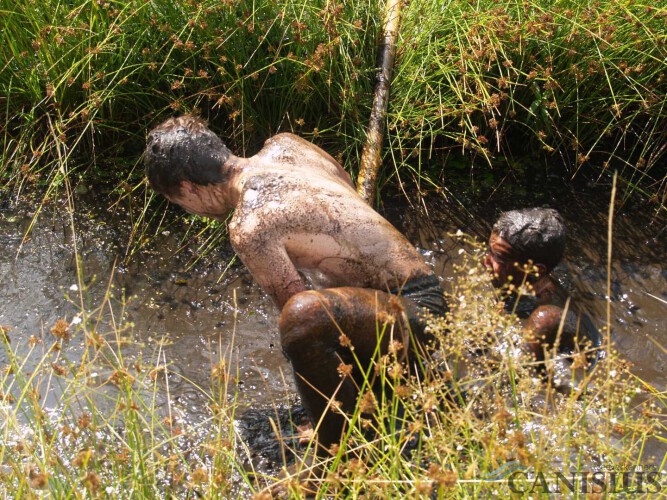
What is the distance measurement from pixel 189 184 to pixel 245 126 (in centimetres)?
137

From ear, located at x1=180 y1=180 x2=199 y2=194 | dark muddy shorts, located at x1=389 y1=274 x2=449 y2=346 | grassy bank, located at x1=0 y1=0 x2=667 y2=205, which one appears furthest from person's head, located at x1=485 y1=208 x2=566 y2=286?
ear, located at x1=180 y1=180 x2=199 y2=194

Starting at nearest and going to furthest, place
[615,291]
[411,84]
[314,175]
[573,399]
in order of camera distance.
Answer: [573,399] → [314,175] → [615,291] → [411,84]

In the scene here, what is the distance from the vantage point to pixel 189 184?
3.52 meters

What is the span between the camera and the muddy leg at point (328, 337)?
2.92 meters

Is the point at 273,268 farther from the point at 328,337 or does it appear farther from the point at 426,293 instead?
the point at 426,293

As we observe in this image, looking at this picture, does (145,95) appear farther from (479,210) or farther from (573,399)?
(573,399)

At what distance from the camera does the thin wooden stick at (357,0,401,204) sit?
444 cm

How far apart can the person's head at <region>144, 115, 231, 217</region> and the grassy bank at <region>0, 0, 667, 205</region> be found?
1.07 metres

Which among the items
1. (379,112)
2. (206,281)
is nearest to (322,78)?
(379,112)

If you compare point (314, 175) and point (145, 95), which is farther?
point (145, 95)

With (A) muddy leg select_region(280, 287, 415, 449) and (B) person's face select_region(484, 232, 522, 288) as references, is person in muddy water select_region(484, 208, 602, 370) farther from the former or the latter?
(A) muddy leg select_region(280, 287, 415, 449)

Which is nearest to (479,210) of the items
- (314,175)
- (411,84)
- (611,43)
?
(411,84)

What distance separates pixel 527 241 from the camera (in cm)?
376

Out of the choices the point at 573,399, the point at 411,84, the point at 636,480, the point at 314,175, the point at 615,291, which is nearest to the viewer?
the point at 573,399
